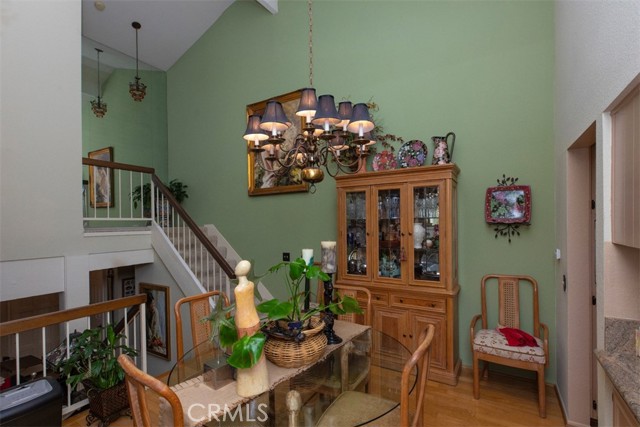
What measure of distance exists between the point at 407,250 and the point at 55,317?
284 centimetres

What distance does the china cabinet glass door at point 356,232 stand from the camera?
134 inches

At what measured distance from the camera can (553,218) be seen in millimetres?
2859

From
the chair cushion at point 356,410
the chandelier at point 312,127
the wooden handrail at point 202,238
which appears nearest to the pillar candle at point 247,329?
the chair cushion at point 356,410

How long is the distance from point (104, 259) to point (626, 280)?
15.3ft

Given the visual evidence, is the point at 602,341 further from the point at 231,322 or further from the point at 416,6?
the point at 416,6

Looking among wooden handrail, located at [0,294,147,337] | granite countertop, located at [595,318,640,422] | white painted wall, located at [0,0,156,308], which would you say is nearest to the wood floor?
wooden handrail, located at [0,294,147,337]

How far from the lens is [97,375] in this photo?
246cm

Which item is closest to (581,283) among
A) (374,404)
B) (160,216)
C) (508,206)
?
(508,206)

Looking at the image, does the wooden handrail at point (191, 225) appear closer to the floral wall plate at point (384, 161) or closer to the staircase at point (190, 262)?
the staircase at point (190, 262)

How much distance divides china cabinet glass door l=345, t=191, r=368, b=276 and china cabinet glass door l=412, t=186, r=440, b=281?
53cm

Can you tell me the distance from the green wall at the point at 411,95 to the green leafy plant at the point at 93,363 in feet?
7.17

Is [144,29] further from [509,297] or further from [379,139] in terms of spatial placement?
[509,297]

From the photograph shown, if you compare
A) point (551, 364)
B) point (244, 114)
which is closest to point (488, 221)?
point (551, 364)

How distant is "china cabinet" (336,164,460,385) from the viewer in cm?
291
